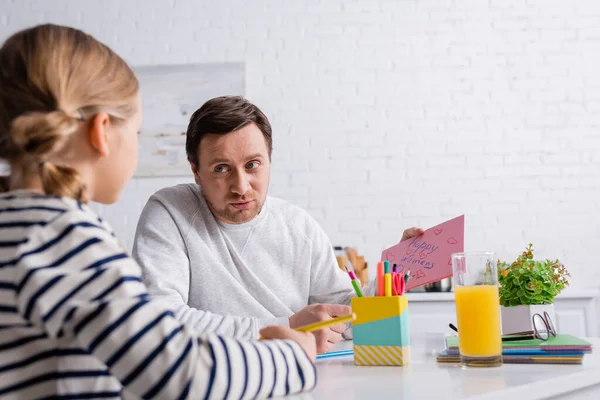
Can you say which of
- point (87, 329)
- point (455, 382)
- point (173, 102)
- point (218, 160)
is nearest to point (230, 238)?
point (218, 160)

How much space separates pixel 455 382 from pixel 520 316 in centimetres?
51

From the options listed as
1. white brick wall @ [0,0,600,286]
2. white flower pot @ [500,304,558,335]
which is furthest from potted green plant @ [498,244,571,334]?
white brick wall @ [0,0,600,286]

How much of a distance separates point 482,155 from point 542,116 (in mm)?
400

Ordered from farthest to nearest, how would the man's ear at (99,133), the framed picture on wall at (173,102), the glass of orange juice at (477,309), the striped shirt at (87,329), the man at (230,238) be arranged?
the framed picture on wall at (173,102) → the man at (230,238) → the glass of orange juice at (477,309) → the man's ear at (99,133) → the striped shirt at (87,329)

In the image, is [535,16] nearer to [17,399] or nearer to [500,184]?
[500,184]

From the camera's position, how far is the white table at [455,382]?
0.86 m

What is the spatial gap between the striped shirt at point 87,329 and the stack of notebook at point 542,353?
53 cm

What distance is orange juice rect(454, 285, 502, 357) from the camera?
1.08m

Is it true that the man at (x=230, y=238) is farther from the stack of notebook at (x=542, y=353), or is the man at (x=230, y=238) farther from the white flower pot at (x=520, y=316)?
the stack of notebook at (x=542, y=353)

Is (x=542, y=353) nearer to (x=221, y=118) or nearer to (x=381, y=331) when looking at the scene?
(x=381, y=331)

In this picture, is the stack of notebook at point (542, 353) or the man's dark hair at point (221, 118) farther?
the man's dark hair at point (221, 118)

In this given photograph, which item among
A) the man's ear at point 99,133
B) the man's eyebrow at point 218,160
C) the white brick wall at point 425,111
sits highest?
the white brick wall at point 425,111

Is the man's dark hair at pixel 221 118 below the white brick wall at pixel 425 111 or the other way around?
below

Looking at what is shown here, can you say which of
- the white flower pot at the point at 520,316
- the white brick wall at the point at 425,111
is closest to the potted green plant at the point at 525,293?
the white flower pot at the point at 520,316
